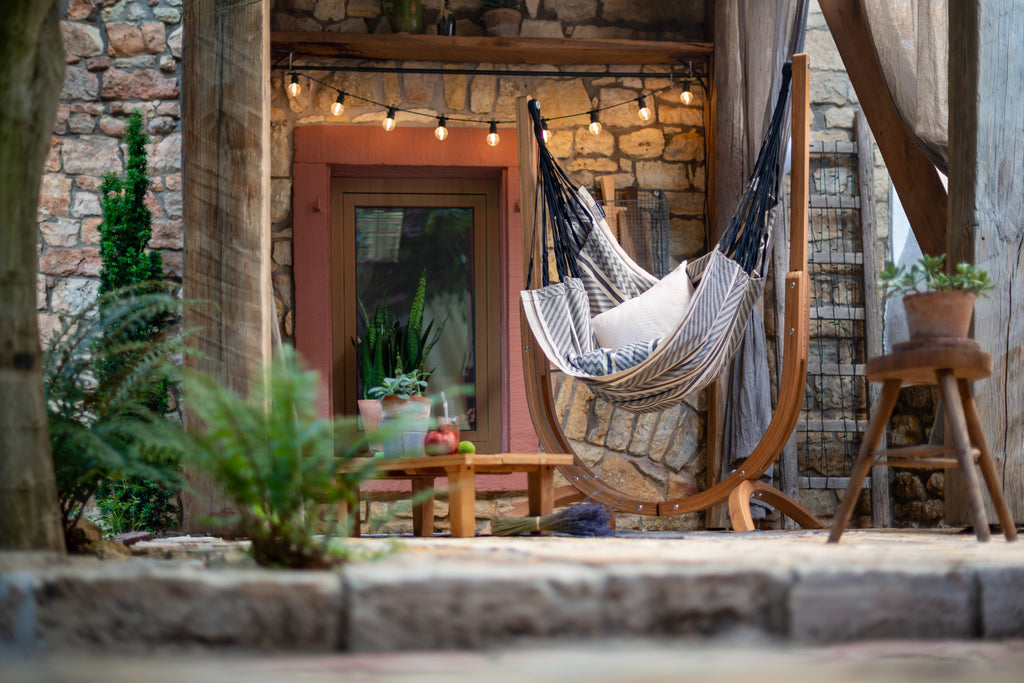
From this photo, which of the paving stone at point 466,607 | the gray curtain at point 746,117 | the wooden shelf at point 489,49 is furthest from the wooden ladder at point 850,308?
the paving stone at point 466,607

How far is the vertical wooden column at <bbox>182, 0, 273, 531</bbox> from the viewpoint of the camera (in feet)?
8.72

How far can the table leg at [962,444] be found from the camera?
7.34ft

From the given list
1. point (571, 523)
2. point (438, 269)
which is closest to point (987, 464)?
point (571, 523)

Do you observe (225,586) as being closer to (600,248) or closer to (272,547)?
(272,547)

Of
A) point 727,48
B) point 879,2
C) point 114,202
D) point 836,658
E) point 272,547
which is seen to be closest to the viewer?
point 836,658

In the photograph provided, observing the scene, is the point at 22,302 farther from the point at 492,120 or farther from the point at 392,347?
the point at 492,120

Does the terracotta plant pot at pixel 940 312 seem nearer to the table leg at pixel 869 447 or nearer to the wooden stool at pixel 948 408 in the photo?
the wooden stool at pixel 948 408

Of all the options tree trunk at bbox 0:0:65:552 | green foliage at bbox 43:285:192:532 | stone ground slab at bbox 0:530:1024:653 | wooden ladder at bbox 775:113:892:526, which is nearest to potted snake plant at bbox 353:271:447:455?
wooden ladder at bbox 775:113:892:526

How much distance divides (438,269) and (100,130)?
5.37 feet

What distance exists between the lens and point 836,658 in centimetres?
136

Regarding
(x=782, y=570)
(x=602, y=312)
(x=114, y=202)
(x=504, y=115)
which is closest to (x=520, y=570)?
(x=782, y=570)

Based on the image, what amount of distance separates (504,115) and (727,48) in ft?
3.58

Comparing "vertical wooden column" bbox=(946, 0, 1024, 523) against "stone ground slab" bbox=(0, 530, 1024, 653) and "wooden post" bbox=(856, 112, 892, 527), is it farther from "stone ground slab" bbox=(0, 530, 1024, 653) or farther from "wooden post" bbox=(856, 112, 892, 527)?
"wooden post" bbox=(856, 112, 892, 527)

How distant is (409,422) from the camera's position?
2.83 meters
